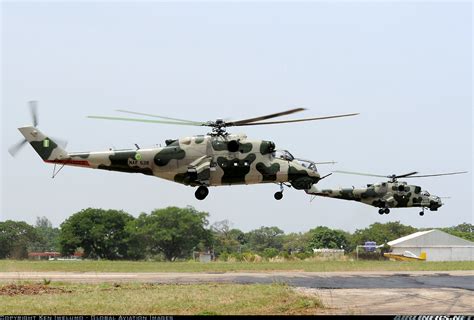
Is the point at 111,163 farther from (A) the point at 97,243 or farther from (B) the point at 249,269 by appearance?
(A) the point at 97,243

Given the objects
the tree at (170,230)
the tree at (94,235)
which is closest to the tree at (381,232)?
the tree at (170,230)

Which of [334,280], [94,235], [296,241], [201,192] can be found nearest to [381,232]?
[296,241]

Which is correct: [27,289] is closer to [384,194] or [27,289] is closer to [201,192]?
[201,192]

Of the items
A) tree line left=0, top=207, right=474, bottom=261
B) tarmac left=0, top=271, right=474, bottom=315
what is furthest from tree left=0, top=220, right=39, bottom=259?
tarmac left=0, top=271, right=474, bottom=315

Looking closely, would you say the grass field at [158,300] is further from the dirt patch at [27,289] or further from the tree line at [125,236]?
the tree line at [125,236]

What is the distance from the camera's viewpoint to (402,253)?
94.6m

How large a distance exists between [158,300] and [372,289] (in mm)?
13605

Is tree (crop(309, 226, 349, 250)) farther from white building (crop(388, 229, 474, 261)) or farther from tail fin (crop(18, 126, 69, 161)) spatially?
tail fin (crop(18, 126, 69, 161))

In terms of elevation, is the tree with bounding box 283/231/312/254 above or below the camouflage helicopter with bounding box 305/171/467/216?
below

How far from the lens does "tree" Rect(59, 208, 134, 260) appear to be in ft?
273

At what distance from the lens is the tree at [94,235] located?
83.2 m

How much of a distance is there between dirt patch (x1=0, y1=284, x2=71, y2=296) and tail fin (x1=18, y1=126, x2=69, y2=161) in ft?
25.9

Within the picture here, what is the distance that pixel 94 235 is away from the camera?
271 ft

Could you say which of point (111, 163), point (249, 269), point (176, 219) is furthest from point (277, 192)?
point (176, 219)
